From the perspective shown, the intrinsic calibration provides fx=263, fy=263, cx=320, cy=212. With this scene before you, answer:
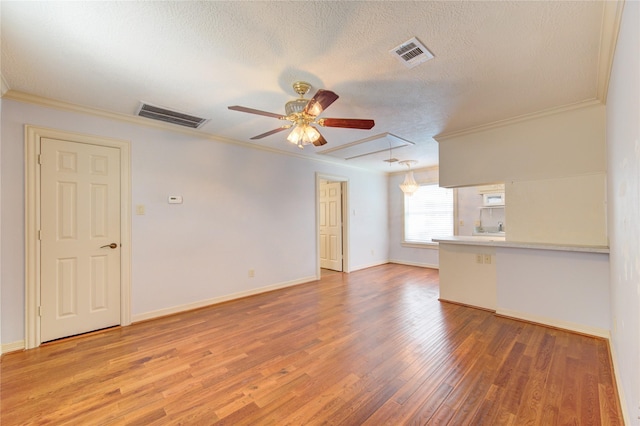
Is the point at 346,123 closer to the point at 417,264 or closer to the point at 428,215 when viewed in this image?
the point at 428,215

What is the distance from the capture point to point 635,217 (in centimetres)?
129

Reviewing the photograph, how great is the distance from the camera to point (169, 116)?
10.1 feet

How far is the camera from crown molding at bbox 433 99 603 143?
272 centimetres

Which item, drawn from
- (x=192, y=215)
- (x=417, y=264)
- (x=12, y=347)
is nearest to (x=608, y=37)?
(x=192, y=215)

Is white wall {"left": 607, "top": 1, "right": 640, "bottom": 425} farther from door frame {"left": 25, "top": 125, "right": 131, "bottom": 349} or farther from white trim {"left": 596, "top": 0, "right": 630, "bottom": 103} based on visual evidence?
door frame {"left": 25, "top": 125, "right": 131, "bottom": 349}

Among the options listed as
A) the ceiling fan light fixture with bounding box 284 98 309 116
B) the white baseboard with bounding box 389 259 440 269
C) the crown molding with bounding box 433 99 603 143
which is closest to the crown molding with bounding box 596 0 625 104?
the crown molding with bounding box 433 99 603 143

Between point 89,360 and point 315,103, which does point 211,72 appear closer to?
point 315,103

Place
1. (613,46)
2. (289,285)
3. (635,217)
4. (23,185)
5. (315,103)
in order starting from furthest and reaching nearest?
(289,285), (23,185), (315,103), (613,46), (635,217)

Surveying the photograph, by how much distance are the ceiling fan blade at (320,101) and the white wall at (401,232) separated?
15.6ft

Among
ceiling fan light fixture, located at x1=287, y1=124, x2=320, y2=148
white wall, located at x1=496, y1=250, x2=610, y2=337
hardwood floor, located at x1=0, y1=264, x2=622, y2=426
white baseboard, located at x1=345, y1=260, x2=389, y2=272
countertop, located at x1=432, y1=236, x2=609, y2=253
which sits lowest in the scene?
hardwood floor, located at x1=0, y1=264, x2=622, y2=426

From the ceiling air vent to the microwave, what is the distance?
519cm

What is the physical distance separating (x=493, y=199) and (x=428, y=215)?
57.3 inches

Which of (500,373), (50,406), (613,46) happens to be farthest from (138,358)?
(613,46)

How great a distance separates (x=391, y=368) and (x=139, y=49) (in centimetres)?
309
